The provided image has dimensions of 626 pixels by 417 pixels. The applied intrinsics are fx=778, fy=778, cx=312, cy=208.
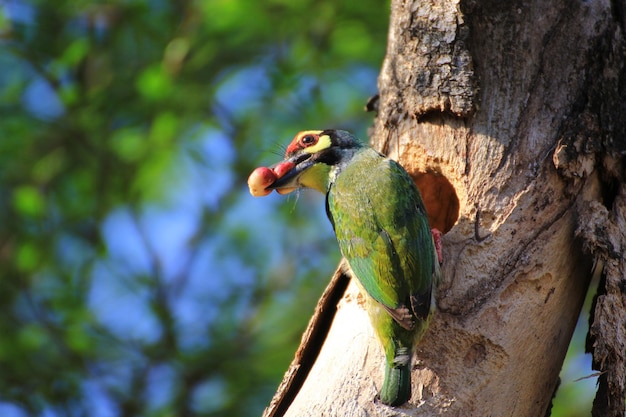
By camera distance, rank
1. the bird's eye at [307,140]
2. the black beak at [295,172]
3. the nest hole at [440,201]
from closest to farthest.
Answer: the black beak at [295,172], the bird's eye at [307,140], the nest hole at [440,201]

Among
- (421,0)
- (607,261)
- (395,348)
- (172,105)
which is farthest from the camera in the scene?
(172,105)

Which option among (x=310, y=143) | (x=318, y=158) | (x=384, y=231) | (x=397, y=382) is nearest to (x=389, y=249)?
(x=384, y=231)

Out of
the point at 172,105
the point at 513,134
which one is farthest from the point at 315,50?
the point at 513,134

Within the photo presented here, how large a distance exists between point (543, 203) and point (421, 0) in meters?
1.20

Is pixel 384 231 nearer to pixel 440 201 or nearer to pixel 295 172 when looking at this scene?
pixel 295 172

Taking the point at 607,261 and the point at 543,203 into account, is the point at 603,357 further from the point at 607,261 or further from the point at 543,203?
the point at 543,203

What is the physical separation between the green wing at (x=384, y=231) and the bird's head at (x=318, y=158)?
0.36 ft

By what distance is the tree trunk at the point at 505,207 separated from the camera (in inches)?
134

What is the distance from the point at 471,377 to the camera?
3.37 metres

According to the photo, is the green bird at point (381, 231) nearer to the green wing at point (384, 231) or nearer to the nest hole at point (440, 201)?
the green wing at point (384, 231)

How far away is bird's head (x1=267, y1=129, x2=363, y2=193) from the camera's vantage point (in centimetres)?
399

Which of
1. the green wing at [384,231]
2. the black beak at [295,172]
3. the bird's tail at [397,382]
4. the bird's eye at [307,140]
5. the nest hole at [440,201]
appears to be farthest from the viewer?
the nest hole at [440,201]

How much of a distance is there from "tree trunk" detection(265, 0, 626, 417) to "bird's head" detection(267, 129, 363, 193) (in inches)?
11.0

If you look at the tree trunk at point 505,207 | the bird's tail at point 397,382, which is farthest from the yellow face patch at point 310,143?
the bird's tail at point 397,382
